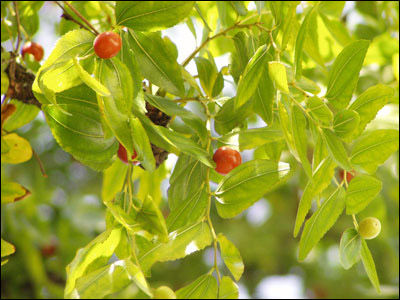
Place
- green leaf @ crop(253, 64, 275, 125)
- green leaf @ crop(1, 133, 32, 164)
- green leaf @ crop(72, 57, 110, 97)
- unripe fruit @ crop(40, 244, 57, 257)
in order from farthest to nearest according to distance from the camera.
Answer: unripe fruit @ crop(40, 244, 57, 257)
green leaf @ crop(1, 133, 32, 164)
green leaf @ crop(253, 64, 275, 125)
green leaf @ crop(72, 57, 110, 97)

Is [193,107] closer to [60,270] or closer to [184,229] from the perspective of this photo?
[184,229]

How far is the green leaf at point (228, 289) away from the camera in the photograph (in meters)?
0.43

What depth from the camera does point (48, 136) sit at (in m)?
1.43

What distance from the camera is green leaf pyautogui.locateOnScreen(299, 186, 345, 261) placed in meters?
0.50

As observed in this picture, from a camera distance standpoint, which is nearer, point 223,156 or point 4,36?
point 223,156

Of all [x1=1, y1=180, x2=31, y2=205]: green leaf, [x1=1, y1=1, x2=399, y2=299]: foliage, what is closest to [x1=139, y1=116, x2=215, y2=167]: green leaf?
[x1=1, y1=1, x2=399, y2=299]: foliage

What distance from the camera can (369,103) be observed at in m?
0.51

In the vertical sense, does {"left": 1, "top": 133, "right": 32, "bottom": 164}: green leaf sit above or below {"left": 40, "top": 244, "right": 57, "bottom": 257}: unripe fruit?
above

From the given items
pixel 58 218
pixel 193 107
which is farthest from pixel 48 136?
pixel 193 107

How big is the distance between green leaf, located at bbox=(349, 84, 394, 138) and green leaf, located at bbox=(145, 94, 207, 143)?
14 centimetres

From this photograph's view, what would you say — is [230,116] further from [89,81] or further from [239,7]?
[89,81]

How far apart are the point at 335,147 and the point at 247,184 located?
0.27ft

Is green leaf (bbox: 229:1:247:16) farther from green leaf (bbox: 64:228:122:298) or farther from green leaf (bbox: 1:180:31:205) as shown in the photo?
green leaf (bbox: 1:180:31:205)

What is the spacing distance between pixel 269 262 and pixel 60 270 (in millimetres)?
636
